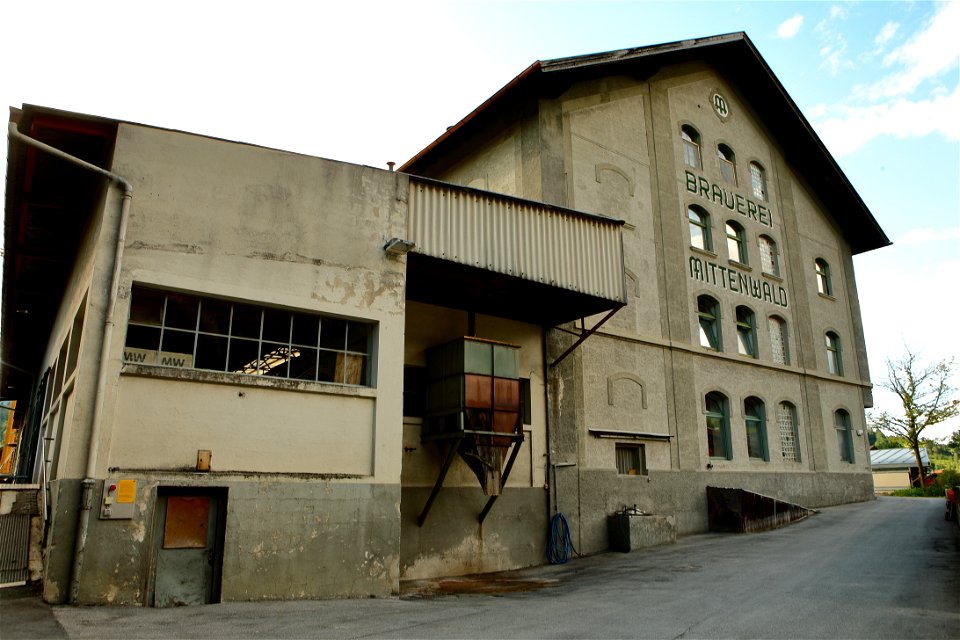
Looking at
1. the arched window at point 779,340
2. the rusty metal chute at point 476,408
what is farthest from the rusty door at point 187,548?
the arched window at point 779,340

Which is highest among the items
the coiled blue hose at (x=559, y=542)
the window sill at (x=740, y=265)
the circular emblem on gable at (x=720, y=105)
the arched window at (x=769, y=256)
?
the circular emblem on gable at (x=720, y=105)

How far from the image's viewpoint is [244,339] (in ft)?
32.4

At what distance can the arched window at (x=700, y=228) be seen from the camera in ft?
67.1

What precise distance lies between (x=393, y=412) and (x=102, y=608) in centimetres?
448

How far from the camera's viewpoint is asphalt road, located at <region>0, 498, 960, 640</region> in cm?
732

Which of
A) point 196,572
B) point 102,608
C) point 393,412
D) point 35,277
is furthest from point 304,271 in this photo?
point 35,277

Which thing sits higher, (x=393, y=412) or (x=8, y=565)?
(x=393, y=412)

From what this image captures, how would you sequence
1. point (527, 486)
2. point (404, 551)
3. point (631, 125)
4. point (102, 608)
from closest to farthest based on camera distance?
point (102, 608) → point (404, 551) → point (527, 486) → point (631, 125)

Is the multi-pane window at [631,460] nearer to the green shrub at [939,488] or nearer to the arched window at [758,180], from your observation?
the arched window at [758,180]

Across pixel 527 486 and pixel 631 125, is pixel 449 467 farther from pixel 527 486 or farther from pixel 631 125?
pixel 631 125

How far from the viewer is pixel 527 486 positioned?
14.2 meters

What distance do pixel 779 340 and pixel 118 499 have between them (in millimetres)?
20136

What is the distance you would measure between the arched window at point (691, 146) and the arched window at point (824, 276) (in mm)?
7417

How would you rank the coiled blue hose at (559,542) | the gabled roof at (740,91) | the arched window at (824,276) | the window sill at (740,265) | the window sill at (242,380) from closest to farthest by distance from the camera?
the window sill at (242,380), the coiled blue hose at (559,542), the gabled roof at (740,91), the window sill at (740,265), the arched window at (824,276)
